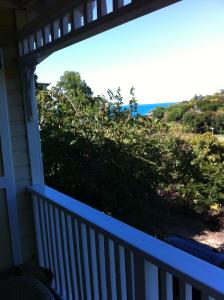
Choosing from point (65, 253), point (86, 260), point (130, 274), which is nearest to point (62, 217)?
point (65, 253)

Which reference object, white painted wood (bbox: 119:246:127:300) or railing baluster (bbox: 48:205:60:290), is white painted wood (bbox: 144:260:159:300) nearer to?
white painted wood (bbox: 119:246:127:300)

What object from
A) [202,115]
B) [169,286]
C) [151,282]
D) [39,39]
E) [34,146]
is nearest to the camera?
[169,286]

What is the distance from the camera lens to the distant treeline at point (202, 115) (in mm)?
8439

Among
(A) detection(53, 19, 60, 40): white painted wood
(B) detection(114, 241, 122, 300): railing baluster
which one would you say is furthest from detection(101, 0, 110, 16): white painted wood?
(B) detection(114, 241, 122, 300): railing baluster

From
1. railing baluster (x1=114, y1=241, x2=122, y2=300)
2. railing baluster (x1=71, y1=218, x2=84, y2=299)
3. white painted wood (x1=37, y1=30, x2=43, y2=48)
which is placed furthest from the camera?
white painted wood (x1=37, y1=30, x2=43, y2=48)

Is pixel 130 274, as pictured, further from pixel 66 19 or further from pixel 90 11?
pixel 66 19

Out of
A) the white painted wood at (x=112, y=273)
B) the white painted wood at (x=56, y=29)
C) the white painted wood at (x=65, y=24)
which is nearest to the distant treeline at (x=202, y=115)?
the white painted wood at (x=56, y=29)

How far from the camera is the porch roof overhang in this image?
152cm

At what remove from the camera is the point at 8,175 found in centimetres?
285

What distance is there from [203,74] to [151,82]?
75.4 inches

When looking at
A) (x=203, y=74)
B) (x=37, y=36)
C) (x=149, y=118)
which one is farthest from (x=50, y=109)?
(x=203, y=74)

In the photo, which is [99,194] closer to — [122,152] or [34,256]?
[122,152]

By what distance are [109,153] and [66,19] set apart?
11.4 feet

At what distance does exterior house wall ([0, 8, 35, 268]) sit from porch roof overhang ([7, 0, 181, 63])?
0.10 meters
